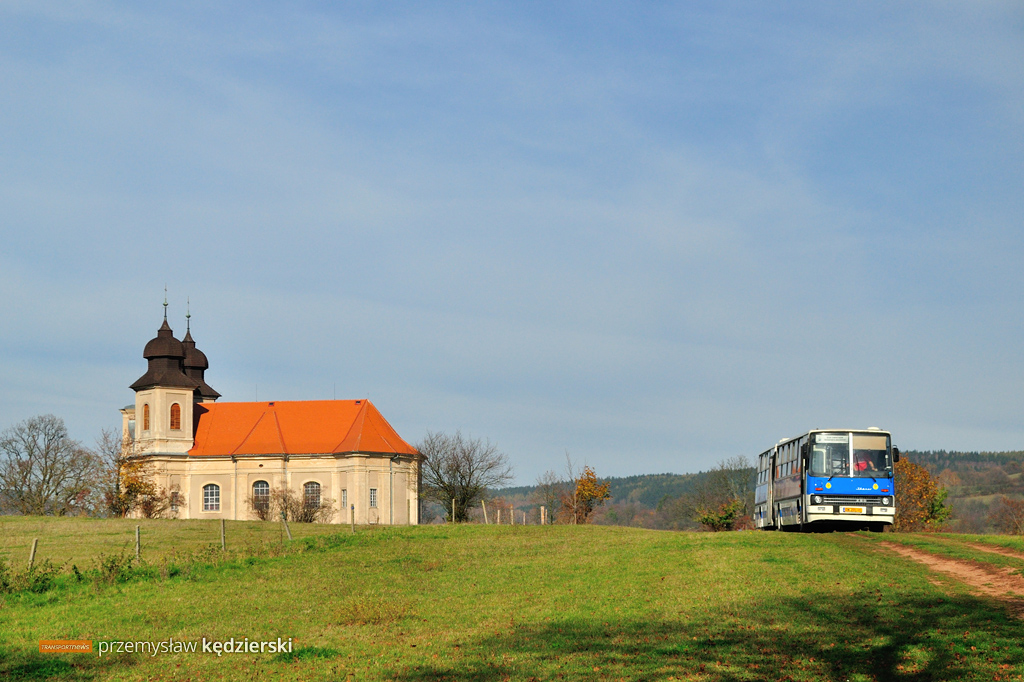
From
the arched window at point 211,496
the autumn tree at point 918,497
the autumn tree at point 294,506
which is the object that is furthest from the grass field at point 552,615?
the arched window at point 211,496

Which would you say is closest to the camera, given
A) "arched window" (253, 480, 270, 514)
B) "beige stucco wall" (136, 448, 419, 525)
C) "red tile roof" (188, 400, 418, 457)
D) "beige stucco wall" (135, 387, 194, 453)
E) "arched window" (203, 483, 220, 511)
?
"beige stucco wall" (136, 448, 419, 525)

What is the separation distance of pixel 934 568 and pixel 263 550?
1919 centimetres

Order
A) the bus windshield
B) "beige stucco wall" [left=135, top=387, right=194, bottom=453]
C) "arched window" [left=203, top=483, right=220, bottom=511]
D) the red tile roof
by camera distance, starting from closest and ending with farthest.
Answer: the bus windshield < the red tile roof < "beige stucco wall" [left=135, top=387, right=194, bottom=453] < "arched window" [left=203, top=483, right=220, bottom=511]

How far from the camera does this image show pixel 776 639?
16.5 meters

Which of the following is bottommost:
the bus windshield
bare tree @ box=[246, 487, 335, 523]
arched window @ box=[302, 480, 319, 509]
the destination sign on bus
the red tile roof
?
bare tree @ box=[246, 487, 335, 523]

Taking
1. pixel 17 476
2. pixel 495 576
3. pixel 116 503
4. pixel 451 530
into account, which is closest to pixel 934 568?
pixel 495 576

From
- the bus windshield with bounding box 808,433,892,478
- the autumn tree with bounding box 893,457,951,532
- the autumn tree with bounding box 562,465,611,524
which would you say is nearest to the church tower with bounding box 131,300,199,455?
the autumn tree with bounding box 562,465,611,524

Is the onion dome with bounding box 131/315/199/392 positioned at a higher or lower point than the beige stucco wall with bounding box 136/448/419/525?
higher

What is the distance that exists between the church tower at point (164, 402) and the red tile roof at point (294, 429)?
1.90 meters

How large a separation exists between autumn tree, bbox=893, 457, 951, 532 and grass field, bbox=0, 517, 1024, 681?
45.2 meters

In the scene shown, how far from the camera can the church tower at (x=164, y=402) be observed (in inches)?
3238

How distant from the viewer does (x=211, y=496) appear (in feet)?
271

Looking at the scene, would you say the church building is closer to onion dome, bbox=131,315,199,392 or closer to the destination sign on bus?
onion dome, bbox=131,315,199,392

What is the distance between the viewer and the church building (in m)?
79.3
